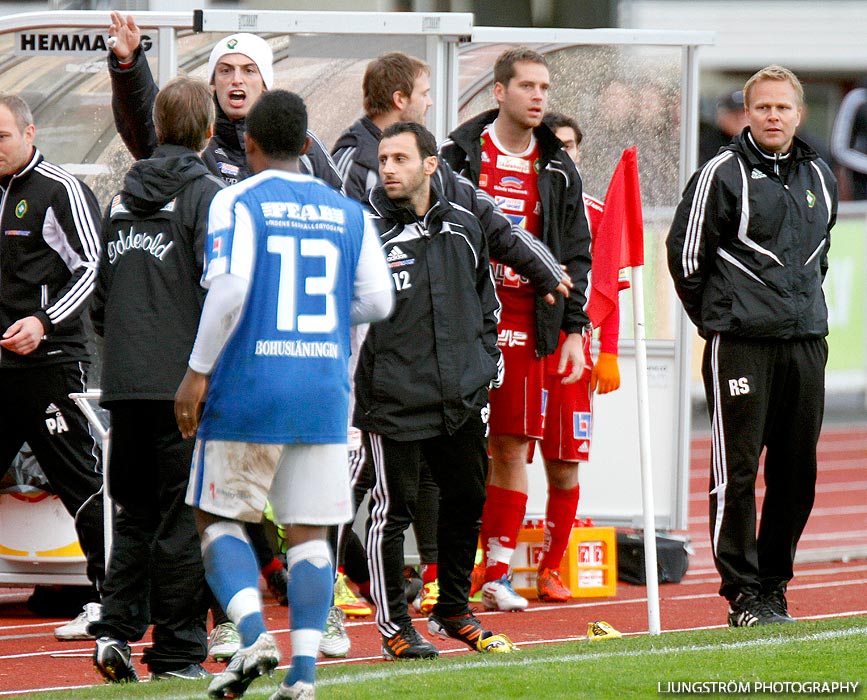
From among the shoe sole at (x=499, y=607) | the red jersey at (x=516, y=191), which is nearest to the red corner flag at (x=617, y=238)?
the red jersey at (x=516, y=191)

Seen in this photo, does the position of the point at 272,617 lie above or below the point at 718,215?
below

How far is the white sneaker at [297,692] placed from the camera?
16.7ft

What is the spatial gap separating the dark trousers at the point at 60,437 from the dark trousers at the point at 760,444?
2.79m

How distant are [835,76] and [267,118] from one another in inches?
748

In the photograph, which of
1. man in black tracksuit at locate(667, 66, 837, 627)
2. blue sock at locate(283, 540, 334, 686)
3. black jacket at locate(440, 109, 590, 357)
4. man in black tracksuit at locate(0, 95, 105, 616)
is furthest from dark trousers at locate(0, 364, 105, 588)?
man in black tracksuit at locate(667, 66, 837, 627)

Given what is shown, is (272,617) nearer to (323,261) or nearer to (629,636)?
(629,636)

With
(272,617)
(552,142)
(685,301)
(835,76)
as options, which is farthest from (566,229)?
(835,76)

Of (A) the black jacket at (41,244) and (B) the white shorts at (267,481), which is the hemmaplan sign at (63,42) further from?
(B) the white shorts at (267,481)

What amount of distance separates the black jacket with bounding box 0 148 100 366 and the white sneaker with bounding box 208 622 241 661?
1526 mm

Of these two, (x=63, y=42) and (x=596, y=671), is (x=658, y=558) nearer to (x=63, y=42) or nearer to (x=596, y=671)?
(x=596, y=671)

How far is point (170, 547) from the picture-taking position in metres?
6.04

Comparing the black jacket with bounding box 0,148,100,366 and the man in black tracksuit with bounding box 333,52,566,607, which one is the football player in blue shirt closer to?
the man in black tracksuit with bounding box 333,52,566,607

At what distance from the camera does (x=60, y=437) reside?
750 cm

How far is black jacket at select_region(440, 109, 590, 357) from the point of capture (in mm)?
8148
